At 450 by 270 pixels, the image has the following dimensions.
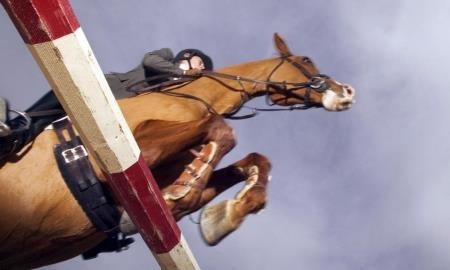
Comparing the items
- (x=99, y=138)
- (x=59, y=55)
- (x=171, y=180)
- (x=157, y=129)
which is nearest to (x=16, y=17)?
(x=59, y=55)

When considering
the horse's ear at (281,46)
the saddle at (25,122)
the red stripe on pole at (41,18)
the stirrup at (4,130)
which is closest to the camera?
the red stripe on pole at (41,18)

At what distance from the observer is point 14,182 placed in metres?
5.45

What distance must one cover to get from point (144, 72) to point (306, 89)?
2.18m

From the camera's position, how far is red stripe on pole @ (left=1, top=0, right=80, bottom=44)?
3.63 meters

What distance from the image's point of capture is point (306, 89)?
8211mm

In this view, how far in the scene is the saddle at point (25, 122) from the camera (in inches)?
205

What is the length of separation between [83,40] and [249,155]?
382cm

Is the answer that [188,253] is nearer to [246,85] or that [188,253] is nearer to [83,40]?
[83,40]

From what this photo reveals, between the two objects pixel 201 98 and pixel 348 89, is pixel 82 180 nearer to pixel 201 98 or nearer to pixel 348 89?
pixel 201 98

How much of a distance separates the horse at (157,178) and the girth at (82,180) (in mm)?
62

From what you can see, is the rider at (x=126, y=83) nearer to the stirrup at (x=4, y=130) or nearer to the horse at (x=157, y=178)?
the stirrup at (x=4, y=130)

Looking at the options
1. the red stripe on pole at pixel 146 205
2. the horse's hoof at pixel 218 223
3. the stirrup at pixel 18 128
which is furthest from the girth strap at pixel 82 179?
the horse's hoof at pixel 218 223

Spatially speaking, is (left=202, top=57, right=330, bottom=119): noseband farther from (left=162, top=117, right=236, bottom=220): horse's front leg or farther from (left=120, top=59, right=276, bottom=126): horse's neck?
(left=162, top=117, right=236, bottom=220): horse's front leg

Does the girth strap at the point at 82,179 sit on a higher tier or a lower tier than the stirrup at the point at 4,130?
lower
